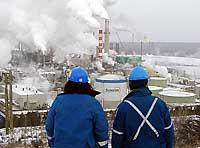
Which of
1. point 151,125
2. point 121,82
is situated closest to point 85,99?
point 151,125

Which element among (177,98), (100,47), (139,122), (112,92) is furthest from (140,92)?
(100,47)

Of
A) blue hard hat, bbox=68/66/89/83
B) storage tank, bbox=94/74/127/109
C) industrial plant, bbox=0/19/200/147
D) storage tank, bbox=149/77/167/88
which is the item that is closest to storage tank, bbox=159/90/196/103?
industrial plant, bbox=0/19/200/147

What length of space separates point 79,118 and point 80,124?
32 mm

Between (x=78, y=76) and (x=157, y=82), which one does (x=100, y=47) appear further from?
(x=78, y=76)

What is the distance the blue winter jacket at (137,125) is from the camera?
2.06 meters

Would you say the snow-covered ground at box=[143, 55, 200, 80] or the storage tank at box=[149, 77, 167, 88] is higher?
the snow-covered ground at box=[143, 55, 200, 80]

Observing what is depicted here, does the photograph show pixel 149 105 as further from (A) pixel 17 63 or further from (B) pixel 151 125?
(A) pixel 17 63

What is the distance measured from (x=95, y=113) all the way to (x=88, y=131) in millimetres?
102

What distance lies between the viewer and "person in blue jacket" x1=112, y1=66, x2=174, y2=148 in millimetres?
2062

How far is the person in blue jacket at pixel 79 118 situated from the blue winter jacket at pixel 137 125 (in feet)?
0.30

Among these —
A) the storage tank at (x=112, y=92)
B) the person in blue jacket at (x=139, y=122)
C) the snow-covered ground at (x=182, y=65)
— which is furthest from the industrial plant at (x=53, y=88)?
the person in blue jacket at (x=139, y=122)

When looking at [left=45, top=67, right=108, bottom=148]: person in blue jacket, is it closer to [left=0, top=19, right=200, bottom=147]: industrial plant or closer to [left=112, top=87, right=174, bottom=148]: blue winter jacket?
[left=112, top=87, right=174, bottom=148]: blue winter jacket

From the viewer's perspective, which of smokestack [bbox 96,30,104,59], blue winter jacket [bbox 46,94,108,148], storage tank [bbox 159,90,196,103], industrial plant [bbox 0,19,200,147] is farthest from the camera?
smokestack [bbox 96,30,104,59]

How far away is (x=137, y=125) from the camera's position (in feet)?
6.77
